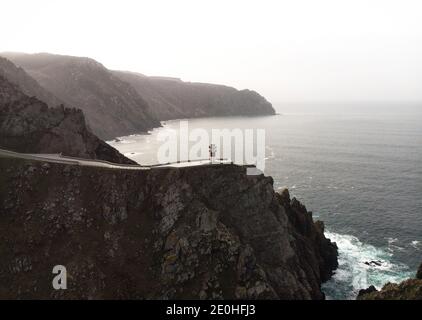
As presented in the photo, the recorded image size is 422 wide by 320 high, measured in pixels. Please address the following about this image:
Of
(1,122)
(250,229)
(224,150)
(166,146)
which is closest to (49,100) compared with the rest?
(166,146)

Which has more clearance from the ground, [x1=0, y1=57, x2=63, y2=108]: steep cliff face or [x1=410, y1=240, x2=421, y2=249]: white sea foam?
[x1=0, y1=57, x2=63, y2=108]: steep cliff face

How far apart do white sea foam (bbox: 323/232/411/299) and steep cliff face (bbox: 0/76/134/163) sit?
46246mm

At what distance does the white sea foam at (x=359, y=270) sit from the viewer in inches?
2397

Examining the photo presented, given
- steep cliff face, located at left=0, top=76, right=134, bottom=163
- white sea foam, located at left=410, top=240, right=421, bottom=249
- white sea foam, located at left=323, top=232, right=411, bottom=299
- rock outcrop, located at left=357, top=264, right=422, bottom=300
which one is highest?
steep cliff face, located at left=0, top=76, right=134, bottom=163

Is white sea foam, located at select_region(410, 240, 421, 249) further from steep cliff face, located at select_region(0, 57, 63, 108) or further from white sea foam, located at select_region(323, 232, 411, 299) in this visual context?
steep cliff face, located at select_region(0, 57, 63, 108)

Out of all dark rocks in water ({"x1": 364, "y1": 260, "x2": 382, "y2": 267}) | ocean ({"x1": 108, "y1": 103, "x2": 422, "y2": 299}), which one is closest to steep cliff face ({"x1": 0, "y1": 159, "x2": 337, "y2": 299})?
dark rocks in water ({"x1": 364, "y1": 260, "x2": 382, "y2": 267})

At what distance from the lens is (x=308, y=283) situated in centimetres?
5462

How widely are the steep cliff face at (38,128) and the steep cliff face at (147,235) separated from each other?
9566 millimetres

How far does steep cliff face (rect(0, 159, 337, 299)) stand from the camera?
44469 millimetres

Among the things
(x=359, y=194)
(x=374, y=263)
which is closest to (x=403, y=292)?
(x=374, y=263)

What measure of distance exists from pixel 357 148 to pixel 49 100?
458 ft

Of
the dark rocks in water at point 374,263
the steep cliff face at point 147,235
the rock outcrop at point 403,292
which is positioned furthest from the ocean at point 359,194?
the rock outcrop at point 403,292

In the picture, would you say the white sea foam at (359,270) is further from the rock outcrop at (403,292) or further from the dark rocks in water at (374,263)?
the rock outcrop at (403,292)

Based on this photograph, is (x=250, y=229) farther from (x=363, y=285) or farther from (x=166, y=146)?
(x=166, y=146)
